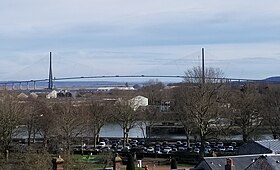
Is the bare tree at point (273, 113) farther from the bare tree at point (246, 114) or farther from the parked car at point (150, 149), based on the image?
the parked car at point (150, 149)

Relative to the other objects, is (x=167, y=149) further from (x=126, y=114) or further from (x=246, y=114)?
(x=126, y=114)

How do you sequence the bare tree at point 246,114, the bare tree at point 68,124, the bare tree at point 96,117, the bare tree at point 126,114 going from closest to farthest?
the bare tree at point 68,124, the bare tree at point 246,114, the bare tree at point 96,117, the bare tree at point 126,114

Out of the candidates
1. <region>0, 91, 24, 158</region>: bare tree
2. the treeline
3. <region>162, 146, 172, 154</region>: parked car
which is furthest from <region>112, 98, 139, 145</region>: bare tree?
<region>0, 91, 24, 158</region>: bare tree

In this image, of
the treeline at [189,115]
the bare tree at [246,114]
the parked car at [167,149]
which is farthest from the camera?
the bare tree at [246,114]

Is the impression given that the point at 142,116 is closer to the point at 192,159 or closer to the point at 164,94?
the point at 192,159

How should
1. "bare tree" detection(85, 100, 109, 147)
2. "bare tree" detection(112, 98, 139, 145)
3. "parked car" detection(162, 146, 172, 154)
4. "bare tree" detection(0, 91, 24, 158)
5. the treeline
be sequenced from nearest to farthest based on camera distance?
"bare tree" detection(0, 91, 24, 158) → the treeline → "parked car" detection(162, 146, 172, 154) → "bare tree" detection(85, 100, 109, 147) → "bare tree" detection(112, 98, 139, 145)

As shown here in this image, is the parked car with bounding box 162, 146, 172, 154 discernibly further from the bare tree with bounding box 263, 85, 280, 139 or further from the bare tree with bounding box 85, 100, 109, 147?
the bare tree with bounding box 263, 85, 280, 139

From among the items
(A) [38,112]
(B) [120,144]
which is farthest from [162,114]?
(A) [38,112]

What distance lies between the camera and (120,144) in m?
73.0

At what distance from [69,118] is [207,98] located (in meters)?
16.0

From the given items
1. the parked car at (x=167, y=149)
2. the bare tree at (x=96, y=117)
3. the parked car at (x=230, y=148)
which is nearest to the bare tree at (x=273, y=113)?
the parked car at (x=230, y=148)

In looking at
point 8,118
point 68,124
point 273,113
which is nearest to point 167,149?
point 68,124

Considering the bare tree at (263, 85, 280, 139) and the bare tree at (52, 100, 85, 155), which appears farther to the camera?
the bare tree at (263, 85, 280, 139)

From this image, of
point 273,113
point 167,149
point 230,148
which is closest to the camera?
point 273,113
